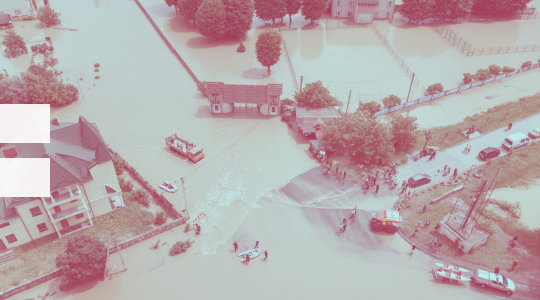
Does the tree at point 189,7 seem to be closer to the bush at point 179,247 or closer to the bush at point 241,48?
the bush at point 241,48

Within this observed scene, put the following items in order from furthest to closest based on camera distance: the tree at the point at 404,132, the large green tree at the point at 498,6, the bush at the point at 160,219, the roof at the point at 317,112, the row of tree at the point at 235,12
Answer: the large green tree at the point at 498,6 → the row of tree at the point at 235,12 → the roof at the point at 317,112 → the tree at the point at 404,132 → the bush at the point at 160,219

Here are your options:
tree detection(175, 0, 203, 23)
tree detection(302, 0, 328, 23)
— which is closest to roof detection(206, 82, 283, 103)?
tree detection(175, 0, 203, 23)

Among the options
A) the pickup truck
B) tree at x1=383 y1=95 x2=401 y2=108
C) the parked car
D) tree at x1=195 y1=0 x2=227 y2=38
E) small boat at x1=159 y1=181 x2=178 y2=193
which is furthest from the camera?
tree at x1=195 y1=0 x2=227 y2=38

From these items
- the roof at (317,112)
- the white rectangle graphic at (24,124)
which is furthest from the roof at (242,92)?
the white rectangle graphic at (24,124)

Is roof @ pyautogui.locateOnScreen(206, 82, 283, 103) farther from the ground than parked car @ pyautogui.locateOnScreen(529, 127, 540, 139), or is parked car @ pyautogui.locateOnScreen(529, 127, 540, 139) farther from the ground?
roof @ pyautogui.locateOnScreen(206, 82, 283, 103)

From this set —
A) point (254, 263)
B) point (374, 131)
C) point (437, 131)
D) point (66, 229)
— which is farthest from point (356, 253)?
point (66, 229)

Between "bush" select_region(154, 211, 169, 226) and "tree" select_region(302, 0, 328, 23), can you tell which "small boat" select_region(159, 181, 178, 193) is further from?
"tree" select_region(302, 0, 328, 23)
